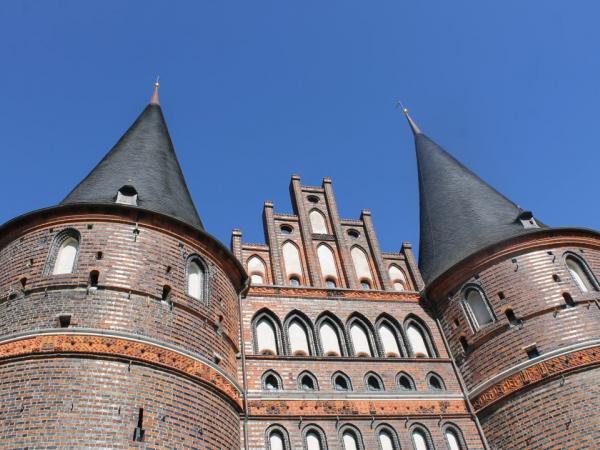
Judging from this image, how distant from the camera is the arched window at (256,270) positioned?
16.5 metres

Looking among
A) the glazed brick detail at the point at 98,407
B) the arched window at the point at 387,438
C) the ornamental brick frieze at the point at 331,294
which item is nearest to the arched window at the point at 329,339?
the ornamental brick frieze at the point at 331,294

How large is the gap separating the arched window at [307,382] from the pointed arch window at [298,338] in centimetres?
69

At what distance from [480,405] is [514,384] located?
1.14 metres

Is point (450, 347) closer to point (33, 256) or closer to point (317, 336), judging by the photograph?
point (317, 336)

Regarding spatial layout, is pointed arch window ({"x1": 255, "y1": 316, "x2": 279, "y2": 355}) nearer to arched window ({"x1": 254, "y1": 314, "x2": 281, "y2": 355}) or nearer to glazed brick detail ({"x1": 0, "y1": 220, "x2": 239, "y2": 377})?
arched window ({"x1": 254, "y1": 314, "x2": 281, "y2": 355})

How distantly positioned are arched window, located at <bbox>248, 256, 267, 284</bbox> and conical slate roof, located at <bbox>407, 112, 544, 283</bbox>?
4.97 m

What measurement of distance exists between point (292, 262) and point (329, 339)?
288 centimetres

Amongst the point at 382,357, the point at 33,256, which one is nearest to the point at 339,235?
the point at 382,357

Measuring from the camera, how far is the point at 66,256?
41.2 feet

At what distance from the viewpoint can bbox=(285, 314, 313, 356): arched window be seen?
14.9m

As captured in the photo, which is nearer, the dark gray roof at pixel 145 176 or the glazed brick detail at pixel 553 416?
the glazed brick detail at pixel 553 416

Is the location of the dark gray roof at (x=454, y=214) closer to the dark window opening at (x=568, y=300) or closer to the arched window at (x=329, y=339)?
the dark window opening at (x=568, y=300)

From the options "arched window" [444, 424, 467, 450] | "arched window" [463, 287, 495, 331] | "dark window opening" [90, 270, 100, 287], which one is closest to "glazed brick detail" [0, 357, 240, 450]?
"dark window opening" [90, 270, 100, 287]

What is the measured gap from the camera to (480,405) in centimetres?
1429
